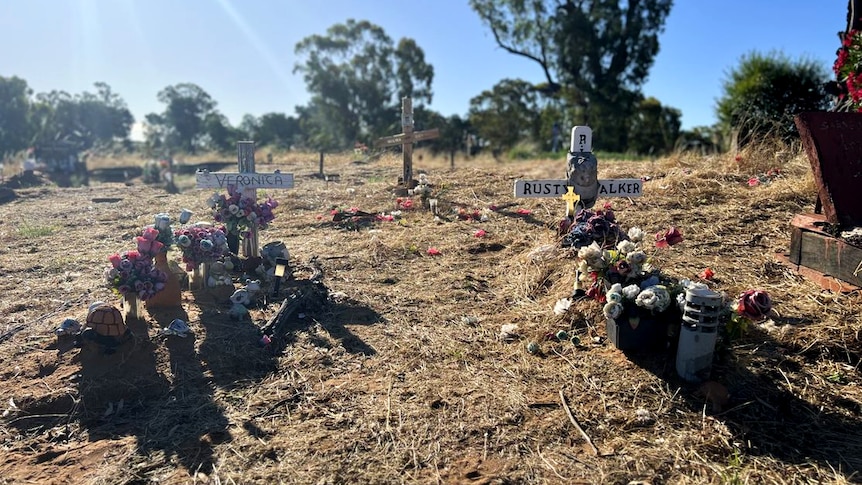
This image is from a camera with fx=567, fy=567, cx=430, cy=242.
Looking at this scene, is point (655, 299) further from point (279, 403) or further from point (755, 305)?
point (279, 403)

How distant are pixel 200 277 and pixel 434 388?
2.64 meters

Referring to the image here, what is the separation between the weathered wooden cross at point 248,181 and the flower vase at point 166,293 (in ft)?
3.62

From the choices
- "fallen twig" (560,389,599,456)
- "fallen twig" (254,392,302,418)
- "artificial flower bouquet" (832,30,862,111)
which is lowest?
"fallen twig" (254,392,302,418)

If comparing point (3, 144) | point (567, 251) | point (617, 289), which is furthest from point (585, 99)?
point (3, 144)

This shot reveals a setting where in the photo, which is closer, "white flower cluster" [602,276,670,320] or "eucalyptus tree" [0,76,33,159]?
"white flower cluster" [602,276,670,320]

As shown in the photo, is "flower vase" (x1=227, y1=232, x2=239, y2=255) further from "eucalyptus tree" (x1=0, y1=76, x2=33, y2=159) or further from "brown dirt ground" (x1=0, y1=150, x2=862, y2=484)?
"eucalyptus tree" (x1=0, y1=76, x2=33, y2=159)

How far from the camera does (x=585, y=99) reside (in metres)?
24.7

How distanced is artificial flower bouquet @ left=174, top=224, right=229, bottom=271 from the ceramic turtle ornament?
105cm

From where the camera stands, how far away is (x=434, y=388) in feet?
10.4

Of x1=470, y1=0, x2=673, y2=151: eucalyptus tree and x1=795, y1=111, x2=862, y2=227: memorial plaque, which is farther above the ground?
x1=470, y1=0, x2=673, y2=151: eucalyptus tree

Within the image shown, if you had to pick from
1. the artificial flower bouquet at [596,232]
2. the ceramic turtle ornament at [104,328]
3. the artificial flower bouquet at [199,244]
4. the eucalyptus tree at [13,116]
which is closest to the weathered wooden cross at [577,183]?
the artificial flower bouquet at [596,232]

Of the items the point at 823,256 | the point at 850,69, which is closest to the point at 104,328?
the point at 823,256

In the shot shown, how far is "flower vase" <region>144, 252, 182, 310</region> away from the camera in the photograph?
4.41 metres

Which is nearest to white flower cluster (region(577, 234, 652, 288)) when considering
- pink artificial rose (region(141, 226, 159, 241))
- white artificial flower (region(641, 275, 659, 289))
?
white artificial flower (region(641, 275, 659, 289))
